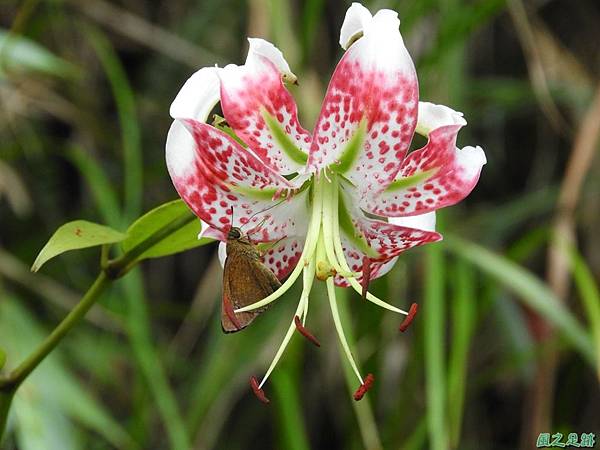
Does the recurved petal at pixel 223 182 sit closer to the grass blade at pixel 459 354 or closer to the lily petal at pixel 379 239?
the lily petal at pixel 379 239

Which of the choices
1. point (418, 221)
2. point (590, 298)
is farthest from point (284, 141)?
point (590, 298)

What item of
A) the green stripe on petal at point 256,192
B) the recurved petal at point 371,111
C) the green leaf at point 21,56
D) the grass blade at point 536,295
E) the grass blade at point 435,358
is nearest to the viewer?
the recurved petal at point 371,111

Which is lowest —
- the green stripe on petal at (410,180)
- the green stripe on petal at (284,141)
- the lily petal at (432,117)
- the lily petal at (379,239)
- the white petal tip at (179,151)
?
the lily petal at (379,239)

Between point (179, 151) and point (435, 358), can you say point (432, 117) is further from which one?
point (435, 358)

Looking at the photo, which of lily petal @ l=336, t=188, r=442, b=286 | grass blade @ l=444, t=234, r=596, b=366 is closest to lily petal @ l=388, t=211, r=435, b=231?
lily petal @ l=336, t=188, r=442, b=286

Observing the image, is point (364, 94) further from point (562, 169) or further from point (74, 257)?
point (562, 169)

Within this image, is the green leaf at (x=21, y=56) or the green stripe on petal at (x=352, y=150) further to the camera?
the green leaf at (x=21, y=56)

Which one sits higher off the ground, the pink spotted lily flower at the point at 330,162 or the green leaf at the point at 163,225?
the pink spotted lily flower at the point at 330,162

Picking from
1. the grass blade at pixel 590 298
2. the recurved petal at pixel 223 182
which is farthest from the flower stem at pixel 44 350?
the grass blade at pixel 590 298

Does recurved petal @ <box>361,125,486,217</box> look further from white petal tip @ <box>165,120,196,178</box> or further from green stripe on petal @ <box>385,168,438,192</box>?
white petal tip @ <box>165,120,196,178</box>
